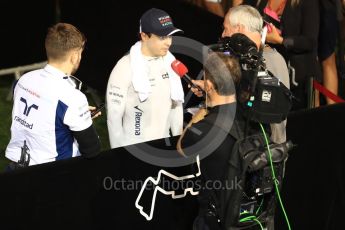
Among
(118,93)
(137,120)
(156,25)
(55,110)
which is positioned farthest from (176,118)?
(55,110)

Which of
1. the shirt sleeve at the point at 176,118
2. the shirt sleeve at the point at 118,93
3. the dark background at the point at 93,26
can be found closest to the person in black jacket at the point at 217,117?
the shirt sleeve at the point at 118,93

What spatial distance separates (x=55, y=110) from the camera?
525 centimetres

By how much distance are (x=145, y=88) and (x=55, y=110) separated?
0.93 metres

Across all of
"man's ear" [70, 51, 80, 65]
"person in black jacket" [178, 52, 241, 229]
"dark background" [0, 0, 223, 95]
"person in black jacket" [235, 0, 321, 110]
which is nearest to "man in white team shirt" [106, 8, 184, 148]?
"man's ear" [70, 51, 80, 65]

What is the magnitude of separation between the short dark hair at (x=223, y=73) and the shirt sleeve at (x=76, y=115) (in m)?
0.94

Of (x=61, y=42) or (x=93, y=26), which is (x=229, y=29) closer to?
(x=61, y=42)

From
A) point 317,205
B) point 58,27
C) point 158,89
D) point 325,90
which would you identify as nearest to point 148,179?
point 158,89

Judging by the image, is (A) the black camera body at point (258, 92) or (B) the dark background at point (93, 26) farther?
(B) the dark background at point (93, 26)

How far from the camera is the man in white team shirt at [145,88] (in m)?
5.94

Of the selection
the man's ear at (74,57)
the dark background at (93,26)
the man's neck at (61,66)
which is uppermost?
the man's ear at (74,57)

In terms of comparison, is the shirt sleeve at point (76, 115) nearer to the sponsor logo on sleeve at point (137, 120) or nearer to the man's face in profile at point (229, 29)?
the sponsor logo on sleeve at point (137, 120)

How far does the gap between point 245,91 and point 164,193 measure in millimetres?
1174

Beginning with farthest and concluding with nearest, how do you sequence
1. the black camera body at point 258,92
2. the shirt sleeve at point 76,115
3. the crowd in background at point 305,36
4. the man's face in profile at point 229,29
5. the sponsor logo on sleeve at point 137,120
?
the crowd in background at point 305,36 → the sponsor logo on sleeve at point 137,120 → the man's face in profile at point 229,29 → the shirt sleeve at point 76,115 → the black camera body at point 258,92

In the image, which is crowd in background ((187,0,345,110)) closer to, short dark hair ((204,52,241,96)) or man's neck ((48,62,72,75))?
short dark hair ((204,52,241,96))
